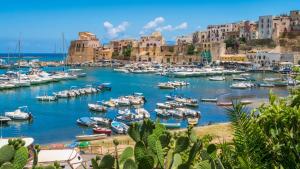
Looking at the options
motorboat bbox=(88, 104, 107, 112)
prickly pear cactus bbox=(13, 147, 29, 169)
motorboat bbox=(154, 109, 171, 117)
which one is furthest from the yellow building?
prickly pear cactus bbox=(13, 147, 29, 169)

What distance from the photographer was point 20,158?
7.17 feet

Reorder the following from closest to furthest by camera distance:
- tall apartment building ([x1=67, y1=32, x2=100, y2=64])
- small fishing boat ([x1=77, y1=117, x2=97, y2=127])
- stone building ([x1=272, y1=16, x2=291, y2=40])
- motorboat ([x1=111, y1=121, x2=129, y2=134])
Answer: motorboat ([x1=111, y1=121, x2=129, y2=134]) < small fishing boat ([x1=77, y1=117, x2=97, y2=127]) < stone building ([x1=272, y1=16, x2=291, y2=40]) < tall apartment building ([x1=67, y1=32, x2=100, y2=64])

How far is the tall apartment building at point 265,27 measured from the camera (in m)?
80.4

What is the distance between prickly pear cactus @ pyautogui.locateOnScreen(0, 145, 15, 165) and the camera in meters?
2.13

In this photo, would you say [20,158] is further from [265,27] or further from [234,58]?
[265,27]

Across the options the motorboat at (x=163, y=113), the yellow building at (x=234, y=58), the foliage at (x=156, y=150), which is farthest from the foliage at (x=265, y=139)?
the yellow building at (x=234, y=58)

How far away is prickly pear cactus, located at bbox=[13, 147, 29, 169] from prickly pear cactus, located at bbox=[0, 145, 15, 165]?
0.03 metres

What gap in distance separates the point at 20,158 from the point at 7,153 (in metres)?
0.07

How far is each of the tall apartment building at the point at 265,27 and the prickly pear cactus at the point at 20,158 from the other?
81120 millimetres

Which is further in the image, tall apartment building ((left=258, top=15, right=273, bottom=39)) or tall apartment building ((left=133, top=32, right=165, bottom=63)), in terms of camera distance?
tall apartment building ((left=133, top=32, right=165, bottom=63))

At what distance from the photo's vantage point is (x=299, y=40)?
76.2 metres

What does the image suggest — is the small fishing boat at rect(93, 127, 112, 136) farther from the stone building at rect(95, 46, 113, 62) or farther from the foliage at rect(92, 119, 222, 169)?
the stone building at rect(95, 46, 113, 62)

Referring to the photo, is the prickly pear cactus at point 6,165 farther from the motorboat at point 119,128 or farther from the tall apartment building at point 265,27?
the tall apartment building at point 265,27

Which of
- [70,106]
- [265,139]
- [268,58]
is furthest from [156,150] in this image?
[268,58]
